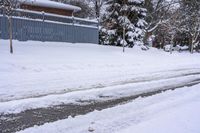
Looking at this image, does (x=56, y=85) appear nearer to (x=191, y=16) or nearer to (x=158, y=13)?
(x=158, y=13)

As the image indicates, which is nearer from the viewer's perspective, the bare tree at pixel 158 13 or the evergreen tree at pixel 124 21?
the evergreen tree at pixel 124 21

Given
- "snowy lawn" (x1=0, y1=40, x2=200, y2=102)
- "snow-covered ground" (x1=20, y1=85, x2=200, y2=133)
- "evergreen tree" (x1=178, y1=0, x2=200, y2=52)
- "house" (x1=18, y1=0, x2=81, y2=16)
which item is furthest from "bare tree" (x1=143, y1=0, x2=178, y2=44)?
"snow-covered ground" (x1=20, y1=85, x2=200, y2=133)

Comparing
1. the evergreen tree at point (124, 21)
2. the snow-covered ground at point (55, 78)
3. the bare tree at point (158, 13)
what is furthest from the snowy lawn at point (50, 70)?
the bare tree at point (158, 13)

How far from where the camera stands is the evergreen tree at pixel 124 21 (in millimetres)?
28641

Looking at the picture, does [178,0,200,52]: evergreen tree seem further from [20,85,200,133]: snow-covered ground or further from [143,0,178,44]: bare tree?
[20,85,200,133]: snow-covered ground

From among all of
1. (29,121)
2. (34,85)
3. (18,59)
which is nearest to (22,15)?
(18,59)

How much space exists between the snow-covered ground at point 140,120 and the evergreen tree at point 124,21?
20.1 meters

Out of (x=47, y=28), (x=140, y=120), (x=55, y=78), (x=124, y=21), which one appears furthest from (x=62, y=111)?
(x=124, y=21)

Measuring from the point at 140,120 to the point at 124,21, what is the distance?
22.2 metres

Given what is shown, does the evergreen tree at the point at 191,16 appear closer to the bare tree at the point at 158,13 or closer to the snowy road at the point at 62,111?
the bare tree at the point at 158,13

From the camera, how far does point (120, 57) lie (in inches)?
837

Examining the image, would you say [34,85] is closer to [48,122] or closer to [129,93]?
[129,93]

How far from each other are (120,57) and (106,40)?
31.4ft

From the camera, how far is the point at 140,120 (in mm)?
6707
